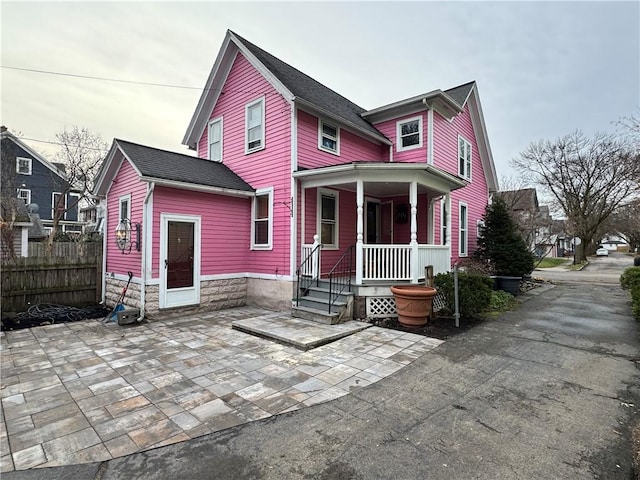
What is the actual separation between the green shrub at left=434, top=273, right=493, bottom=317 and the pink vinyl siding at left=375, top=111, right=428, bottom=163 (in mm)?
4398

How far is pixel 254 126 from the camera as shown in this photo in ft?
31.4

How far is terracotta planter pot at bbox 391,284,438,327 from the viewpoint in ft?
21.6

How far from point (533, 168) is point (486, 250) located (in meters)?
20.0

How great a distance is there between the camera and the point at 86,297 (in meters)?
8.88

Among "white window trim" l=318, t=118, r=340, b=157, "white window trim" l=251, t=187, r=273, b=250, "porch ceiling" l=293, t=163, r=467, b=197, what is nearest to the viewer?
"porch ceiling" l=293, t=163, r=467, b=197

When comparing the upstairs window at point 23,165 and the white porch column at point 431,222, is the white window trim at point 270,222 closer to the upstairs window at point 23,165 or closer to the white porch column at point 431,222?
the white porch column at point 431,222

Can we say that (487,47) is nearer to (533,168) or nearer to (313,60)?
(313,60)

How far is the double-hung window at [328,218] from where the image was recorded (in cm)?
912

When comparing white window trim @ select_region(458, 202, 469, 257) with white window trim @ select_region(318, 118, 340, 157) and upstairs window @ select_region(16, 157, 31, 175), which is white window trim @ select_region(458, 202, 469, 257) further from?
upstairs window @ select_region(16, 157, 31, 175)

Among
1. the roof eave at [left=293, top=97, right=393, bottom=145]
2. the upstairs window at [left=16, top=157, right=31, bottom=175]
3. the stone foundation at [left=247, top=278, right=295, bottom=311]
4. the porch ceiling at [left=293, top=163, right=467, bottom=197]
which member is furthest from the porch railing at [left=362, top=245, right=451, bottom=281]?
the upstairs window at [left=16, top=157, right=31, bottom=175]

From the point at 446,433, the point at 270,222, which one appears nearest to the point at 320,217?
the point at 270,222

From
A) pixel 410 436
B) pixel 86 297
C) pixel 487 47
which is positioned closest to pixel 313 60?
pixel 487 47

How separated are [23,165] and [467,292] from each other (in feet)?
102

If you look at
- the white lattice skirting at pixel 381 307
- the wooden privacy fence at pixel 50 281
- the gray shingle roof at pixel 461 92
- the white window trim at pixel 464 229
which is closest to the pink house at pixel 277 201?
the white lattice skirting at pixel 381 307
